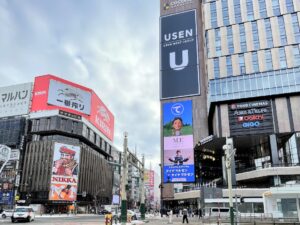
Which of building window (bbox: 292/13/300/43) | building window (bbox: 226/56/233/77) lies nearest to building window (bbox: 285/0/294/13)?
building window (bbox: 292/13/300/43)

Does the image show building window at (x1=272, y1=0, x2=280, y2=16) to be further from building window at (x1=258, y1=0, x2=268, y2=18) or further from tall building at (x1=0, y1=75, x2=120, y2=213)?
tall building at (x1=0, y1=75, x2=120, y2=213)

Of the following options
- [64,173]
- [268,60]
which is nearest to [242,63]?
[268,60]

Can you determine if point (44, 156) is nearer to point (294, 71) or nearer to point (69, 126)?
point (69, 126)

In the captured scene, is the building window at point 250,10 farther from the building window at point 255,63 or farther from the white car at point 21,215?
the white car at point 21,215

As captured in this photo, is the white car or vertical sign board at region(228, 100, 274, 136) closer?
the white car

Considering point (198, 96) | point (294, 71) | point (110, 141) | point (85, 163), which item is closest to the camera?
point (294, 71)

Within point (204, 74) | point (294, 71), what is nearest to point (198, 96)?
point (204, 74)

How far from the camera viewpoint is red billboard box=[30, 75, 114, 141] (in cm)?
10688

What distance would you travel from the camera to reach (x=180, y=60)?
9719 cm

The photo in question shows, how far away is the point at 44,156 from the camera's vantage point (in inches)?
4141

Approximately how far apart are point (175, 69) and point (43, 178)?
173 ft

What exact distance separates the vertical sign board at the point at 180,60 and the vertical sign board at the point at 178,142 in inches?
167

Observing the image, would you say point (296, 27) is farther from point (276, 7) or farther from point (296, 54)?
point (276, 7)

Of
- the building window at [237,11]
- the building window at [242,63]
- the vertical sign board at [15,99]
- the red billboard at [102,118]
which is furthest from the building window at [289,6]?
the vertical sign board at [15,99]
